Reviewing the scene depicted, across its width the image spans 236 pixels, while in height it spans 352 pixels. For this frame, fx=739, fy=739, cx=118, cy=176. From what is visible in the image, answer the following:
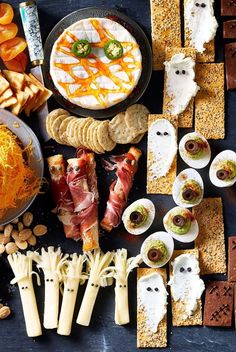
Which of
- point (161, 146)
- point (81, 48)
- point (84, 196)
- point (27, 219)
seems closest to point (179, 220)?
point (161, 146)

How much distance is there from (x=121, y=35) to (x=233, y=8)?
0.80 meters

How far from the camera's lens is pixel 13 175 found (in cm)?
471

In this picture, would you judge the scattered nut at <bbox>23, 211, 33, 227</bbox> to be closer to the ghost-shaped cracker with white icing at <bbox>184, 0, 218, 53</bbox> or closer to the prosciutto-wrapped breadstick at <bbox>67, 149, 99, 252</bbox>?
the prosciutto-wrapped breadstick at <bbox>67, 149, 99, 252</bbox>

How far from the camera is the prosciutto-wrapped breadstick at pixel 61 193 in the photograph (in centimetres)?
500

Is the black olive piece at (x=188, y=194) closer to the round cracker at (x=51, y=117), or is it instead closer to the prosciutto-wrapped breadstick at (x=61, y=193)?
the prosciutto-wrapped breadstick at (x=61, y=193)

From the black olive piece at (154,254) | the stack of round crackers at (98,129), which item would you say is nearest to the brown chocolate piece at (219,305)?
the black olive piece at (154,254)

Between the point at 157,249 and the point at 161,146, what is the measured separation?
0.70 metres

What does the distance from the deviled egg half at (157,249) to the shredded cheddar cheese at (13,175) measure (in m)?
0.84

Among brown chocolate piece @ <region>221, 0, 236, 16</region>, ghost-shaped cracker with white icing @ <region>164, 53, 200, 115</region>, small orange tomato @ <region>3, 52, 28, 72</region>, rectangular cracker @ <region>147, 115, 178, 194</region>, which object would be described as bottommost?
rectangular cracker @ <region>147, 115, 178, 194</region>

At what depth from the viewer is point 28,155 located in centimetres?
489

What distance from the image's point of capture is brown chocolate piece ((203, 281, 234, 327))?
505cm

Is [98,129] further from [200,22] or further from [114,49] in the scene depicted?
[200,22]

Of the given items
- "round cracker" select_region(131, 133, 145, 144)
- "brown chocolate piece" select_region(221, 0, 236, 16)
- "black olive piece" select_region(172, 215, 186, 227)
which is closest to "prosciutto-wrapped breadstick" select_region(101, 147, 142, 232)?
"round cracker" select_region(131, 133, 145, 144)

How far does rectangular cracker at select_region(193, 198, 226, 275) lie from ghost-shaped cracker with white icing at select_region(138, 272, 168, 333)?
32cm
